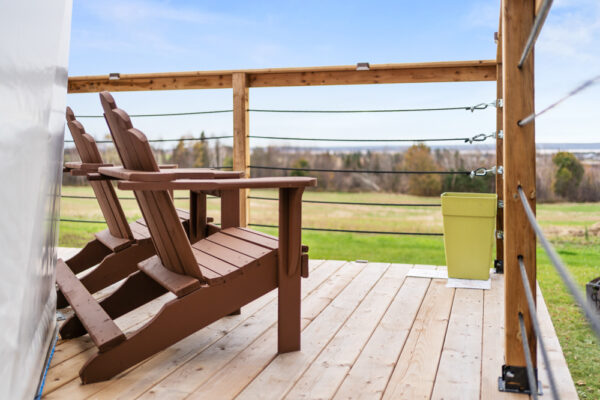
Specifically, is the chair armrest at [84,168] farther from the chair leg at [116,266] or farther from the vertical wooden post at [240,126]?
the vertical wooden post at [240,126]

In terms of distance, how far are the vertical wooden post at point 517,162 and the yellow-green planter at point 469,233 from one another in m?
1.38

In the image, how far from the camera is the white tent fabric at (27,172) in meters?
0.92

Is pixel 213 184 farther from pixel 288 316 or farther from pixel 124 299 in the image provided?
pixel 124 299

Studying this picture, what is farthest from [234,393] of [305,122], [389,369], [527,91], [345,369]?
[305,122]

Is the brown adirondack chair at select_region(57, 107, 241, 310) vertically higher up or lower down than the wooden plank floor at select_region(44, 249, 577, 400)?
higher up

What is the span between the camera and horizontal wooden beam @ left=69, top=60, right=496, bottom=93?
3178 mm

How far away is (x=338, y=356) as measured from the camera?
179 cm

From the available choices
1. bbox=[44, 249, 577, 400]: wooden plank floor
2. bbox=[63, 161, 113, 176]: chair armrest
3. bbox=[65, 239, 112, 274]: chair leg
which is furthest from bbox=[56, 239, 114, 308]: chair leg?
bbox=[63, 161, 113, 176]: chair armrest

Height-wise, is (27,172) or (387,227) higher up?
(27,172)

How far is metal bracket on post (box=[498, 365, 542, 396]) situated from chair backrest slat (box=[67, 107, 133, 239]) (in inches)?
59.2

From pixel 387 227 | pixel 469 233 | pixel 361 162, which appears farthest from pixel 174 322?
pixel 387 227

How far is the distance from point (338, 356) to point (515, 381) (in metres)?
0.53

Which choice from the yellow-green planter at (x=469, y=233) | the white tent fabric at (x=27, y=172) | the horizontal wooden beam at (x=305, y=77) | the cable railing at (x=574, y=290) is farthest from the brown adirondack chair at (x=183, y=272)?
the horizontal wooden beam at (x=305, y=77)

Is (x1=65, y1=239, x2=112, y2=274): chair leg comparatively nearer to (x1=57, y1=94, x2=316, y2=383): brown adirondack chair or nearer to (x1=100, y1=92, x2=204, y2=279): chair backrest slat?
(x1=57, y1=94, x2=316, y2=383): brown adirondack chair
